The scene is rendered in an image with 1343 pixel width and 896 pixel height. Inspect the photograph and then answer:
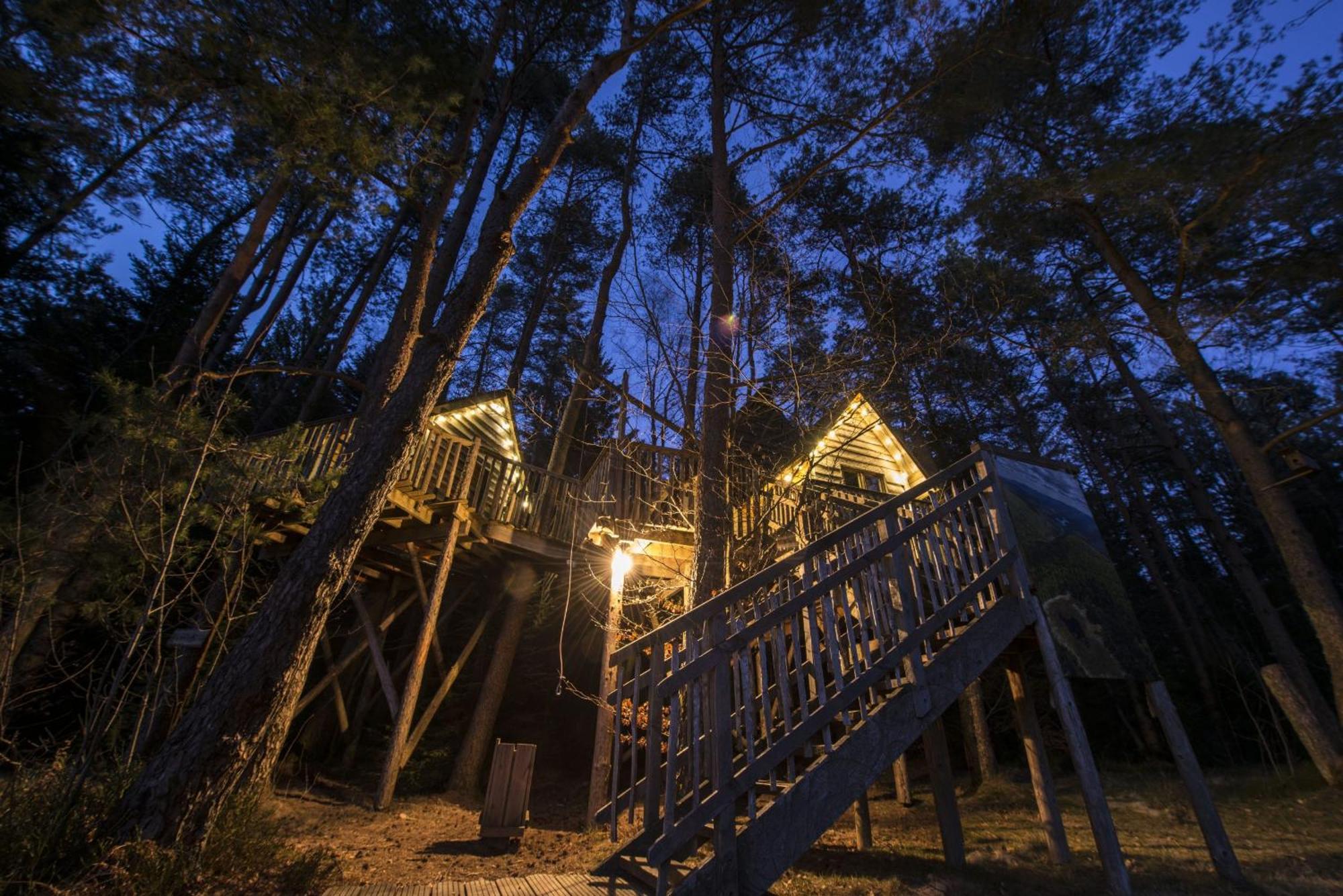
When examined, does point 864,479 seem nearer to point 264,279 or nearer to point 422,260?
point 422,260

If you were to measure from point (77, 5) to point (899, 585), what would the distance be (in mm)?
8873

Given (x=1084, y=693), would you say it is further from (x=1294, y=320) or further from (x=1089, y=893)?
(x=1089, y=893)

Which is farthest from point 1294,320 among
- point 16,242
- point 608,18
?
point 16,242

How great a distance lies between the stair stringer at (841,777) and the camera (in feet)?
9.30

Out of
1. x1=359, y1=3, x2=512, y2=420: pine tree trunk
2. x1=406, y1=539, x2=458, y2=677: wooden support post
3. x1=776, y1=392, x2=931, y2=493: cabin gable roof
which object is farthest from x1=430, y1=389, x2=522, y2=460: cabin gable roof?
x1=776, y1=392, x2=931, y2=493: cabin gable roof

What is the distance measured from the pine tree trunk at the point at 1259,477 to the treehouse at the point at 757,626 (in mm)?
3925

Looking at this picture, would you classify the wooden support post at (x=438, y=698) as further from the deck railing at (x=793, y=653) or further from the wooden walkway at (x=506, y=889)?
Answer: the deck railing at (x=793, y=653)

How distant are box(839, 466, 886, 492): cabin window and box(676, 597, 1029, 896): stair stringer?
8.39 m

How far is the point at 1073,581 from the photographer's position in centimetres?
538

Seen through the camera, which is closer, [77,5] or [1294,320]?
[77,5]

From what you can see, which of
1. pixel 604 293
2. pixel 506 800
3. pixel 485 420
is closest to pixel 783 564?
pixel 506 800

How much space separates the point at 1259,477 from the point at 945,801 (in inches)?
276

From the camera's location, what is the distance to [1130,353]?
13609 mm

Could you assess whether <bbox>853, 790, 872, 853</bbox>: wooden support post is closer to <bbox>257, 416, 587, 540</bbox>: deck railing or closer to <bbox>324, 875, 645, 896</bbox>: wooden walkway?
<bbox>324, 875, 645, 896</bbox>: wooden walkway
